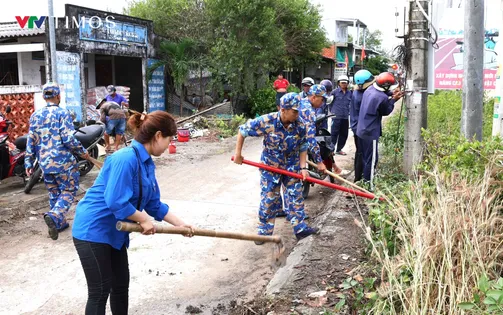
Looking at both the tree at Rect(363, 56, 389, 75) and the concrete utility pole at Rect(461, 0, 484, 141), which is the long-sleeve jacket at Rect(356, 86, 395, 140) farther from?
the tree at Rect(363, 56, 389, 75)

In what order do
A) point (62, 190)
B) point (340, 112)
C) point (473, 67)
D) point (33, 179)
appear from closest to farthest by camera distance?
1. point (473, 67)
2. point (62, 190)
3. point (33, 179)
4. point (340, 112)

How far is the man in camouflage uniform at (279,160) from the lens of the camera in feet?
16.0

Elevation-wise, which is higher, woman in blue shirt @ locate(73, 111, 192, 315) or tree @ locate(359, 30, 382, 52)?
tree @ locate(359, 30, 382, 52)

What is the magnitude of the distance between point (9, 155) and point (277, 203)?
4609mm

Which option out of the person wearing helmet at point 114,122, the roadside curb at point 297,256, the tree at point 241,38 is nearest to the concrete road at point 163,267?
the roadside curb at point 297,256

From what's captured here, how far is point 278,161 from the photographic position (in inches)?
198

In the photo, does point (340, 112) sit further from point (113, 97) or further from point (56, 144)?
point (56, 144)

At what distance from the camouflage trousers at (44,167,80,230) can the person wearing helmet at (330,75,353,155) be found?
206 inches

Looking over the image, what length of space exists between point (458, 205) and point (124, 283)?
92.4 inches

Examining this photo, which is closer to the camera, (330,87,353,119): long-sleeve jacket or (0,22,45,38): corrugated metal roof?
(330,87,353,119): long-sleeve jacket

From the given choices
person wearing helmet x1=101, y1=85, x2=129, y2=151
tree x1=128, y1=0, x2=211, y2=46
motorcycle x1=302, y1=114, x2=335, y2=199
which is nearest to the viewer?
motorcycle x1=302, y1=114, x2=335, y2=199

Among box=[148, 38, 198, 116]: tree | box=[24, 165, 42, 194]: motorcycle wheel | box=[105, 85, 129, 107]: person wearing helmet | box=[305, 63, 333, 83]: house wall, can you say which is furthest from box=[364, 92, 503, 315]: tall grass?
box=[305, 63, 333, 83]: house wall

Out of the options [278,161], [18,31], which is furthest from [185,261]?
[18,31]

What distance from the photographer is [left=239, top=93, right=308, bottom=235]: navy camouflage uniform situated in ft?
16.0
